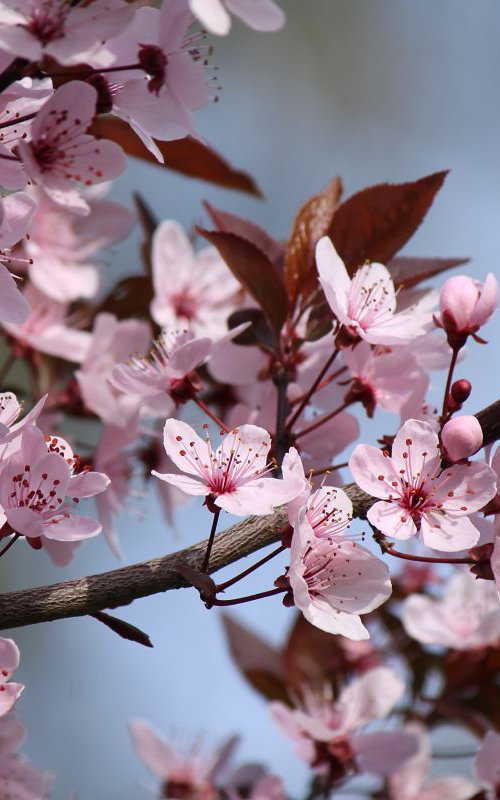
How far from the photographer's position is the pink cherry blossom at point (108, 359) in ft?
5.24

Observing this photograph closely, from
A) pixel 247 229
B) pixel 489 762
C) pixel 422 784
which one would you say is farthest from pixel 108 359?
pixel 422 784

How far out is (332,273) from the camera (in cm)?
112

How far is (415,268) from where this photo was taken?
140cm

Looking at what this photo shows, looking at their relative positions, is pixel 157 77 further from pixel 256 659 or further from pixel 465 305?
pixel 256 659

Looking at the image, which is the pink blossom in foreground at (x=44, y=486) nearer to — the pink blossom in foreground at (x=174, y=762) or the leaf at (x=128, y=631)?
the leaf at (x=128, y=631)

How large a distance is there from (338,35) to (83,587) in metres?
5.87

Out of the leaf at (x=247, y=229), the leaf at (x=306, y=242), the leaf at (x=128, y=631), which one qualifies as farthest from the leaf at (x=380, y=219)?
the leaf at (x=128, y=631)

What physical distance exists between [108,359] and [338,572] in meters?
0.75

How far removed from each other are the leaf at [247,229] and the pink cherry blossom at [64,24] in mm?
611

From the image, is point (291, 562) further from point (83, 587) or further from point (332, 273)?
point (332, 273)

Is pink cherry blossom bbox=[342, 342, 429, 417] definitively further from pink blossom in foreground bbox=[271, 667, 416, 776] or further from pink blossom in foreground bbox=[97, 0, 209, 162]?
pink blossom in foreground bbox=[271, 667, 416, 776]

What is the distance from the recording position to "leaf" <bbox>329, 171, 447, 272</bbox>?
4.32ft

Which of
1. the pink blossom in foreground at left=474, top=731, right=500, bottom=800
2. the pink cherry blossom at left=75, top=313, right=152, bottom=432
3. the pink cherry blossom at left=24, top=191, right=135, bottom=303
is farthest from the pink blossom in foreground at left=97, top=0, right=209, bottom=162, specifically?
the pink blossom in foreground at left=474, top=731, right=500, bottom=800

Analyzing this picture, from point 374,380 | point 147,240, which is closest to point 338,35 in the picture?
point 147,240
